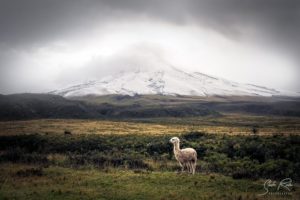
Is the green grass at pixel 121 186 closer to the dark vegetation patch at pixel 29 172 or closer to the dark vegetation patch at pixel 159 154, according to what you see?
the dark vegetation patch at pixel 29 172

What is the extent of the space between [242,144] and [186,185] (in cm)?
1894

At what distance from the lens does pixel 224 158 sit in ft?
112

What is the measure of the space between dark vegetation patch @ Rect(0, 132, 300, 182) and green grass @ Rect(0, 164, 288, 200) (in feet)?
10.4

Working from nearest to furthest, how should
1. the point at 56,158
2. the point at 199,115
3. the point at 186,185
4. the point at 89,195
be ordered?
the point at 89,195 < the point at 186,185 < the point at 56,158 < the point at 199,115

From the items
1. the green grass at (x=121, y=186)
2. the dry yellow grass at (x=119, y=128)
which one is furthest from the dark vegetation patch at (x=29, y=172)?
the dry yellow grass at (x=119, y=128)

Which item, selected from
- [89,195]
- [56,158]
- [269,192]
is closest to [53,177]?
[89,195]

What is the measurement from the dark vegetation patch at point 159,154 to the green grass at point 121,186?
3.16 metres

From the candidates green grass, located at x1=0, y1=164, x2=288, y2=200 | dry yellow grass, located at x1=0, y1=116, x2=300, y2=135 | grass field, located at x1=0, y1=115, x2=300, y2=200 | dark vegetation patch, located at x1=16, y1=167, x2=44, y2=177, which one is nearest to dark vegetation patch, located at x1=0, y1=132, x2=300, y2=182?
grass field, located at x1=0, y1=115, x2=300, y2=200

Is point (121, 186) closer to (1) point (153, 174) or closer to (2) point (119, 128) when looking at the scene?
(1) point (153, 174)

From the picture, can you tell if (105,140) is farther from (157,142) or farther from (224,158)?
(224,158)

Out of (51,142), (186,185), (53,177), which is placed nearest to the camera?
(186,185)

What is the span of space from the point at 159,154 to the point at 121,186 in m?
18.7

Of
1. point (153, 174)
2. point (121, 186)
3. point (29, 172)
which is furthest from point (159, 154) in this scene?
point (121, 186)

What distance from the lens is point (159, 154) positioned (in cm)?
3903
